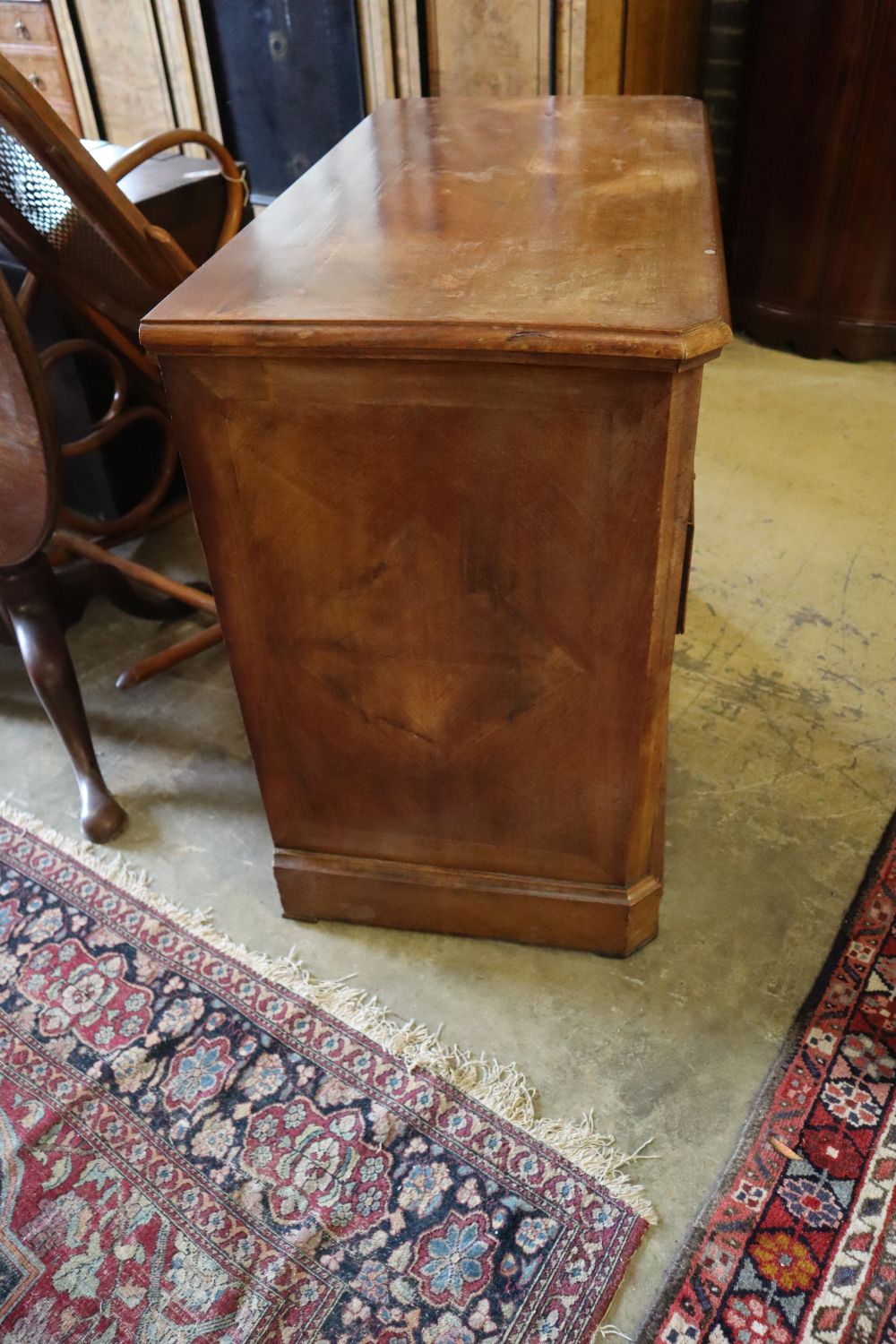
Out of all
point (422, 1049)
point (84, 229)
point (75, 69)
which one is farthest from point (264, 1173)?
point (75, 69)

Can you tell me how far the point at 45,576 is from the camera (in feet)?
5.56

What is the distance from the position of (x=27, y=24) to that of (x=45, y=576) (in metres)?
2.86

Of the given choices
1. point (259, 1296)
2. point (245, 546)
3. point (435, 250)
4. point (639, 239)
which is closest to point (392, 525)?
point (245, 546)

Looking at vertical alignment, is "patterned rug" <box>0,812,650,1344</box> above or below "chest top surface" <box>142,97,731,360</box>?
below

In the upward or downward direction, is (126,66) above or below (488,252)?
below

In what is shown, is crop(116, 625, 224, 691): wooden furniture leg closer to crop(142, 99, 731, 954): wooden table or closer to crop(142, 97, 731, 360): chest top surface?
crop(142, 99, 731, 954): wooden table

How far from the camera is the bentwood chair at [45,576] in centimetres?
138

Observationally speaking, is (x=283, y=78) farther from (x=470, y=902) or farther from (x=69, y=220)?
(x=470, y=902)

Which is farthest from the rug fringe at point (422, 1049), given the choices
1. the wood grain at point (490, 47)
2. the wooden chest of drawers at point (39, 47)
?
the wooden chest of drawers at point (39, 47)

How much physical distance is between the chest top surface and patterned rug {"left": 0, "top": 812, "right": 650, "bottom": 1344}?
2.85 ft

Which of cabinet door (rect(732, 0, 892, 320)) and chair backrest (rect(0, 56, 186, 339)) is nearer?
chair backrest (rect(0, 56, 186, 339))

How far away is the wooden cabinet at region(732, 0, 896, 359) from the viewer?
8.36 ft

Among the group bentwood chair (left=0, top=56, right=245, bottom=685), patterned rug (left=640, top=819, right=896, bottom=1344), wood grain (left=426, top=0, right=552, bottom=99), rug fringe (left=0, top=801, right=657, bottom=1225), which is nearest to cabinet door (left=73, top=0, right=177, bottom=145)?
wood grain (left=426, top=0, right=552, bottom=99)

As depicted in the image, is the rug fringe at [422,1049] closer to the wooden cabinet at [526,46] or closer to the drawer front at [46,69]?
the wooden cabinet at [526,46]
